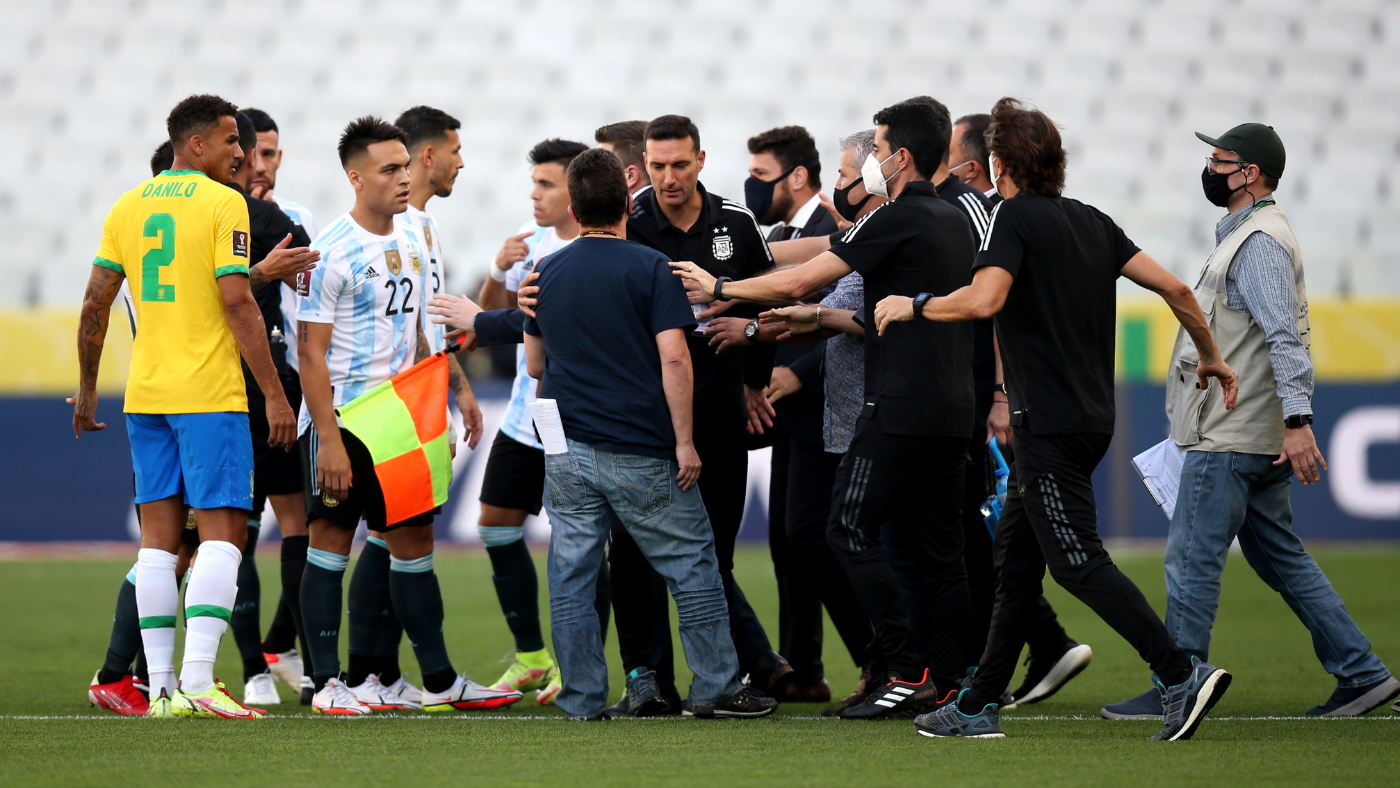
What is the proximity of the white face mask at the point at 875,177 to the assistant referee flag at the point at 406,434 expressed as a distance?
1.79m

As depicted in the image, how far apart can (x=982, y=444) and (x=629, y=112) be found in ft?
38.0

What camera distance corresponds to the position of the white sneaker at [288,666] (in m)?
6.02

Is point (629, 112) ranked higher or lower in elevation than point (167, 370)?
higher

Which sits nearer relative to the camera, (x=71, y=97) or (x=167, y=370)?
(x=167, y=370)

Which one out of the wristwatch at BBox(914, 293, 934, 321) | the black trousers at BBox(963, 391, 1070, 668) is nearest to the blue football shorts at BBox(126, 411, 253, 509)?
the wristwatch at BBox(914, 293, 934, 321)

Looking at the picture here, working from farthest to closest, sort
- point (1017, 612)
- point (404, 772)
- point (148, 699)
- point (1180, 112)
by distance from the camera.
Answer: point (1180, 112), point (148, 699), point (1017, 612), point (404, 772)

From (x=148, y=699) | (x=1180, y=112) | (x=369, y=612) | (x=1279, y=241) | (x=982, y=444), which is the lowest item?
(x=148, y=699)

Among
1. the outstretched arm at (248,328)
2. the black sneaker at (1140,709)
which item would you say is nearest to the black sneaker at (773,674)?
the black sneaker at (1140,709)

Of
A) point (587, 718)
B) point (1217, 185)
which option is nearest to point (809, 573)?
point (587, 718)

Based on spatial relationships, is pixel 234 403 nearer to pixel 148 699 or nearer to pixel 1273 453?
pixel 148 699

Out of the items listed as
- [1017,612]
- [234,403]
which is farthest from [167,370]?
[1017,612]

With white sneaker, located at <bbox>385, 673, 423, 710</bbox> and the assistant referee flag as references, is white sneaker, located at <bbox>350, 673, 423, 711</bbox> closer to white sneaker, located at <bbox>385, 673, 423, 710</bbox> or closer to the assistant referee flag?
white sneaker, located at <bbox>385, 673, 423, 710</bbox>

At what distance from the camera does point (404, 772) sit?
3793 mm

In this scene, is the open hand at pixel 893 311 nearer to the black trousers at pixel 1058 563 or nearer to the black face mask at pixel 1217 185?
the black trousers at pixel 1058 563
